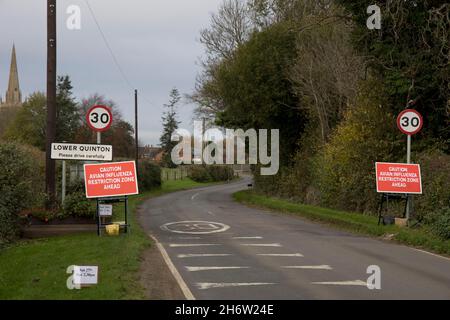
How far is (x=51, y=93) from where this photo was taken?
17312 mm

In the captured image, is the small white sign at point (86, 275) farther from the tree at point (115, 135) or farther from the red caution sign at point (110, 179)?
the tree at point (115, 135)

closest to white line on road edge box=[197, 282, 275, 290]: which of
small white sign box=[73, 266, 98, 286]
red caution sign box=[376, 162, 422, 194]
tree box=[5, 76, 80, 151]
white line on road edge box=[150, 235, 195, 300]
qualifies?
white line on road edge box=[150, 235, 195, 300]

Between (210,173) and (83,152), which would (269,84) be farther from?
(210,173)

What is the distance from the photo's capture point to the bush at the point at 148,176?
49.0 m

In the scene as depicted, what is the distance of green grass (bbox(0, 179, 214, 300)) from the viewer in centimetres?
864

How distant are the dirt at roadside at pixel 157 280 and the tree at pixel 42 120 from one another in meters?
53.3

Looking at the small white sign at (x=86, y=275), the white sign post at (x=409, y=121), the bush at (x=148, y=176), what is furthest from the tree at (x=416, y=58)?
the bush at (x=148, y=176)

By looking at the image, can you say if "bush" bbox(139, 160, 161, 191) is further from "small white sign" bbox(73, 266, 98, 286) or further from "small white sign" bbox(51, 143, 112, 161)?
"small white sign" bbox(73, 266, 98, 286)

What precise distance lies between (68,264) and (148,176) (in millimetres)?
39956

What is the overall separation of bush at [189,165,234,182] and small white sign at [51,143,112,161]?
2365 inches

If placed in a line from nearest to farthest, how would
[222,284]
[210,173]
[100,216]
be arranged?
[222,284] → [100,216] → [210,173]

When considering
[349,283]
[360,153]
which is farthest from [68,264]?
[360,153]
